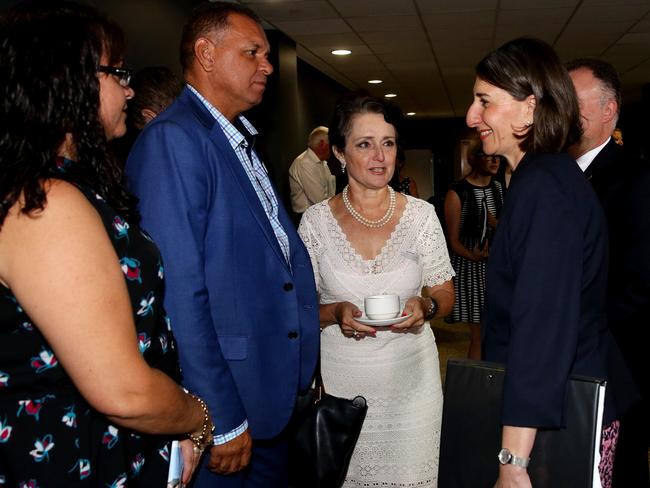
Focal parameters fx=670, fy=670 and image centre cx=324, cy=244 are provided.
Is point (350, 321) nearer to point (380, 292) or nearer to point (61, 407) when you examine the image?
point (380, 292)

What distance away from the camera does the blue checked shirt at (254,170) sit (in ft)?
5.91

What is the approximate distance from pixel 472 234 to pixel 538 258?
3.08 meters

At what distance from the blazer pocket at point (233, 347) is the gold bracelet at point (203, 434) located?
0.22m

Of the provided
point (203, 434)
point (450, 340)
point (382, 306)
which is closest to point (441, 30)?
point (450, 340)

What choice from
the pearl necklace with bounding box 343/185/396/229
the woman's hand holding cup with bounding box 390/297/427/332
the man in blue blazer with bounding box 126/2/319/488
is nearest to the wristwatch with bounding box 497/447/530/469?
the man in blue blazer with bounding box 126/2/319/488

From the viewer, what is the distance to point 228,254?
1.62 meters

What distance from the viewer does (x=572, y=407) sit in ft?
4.57

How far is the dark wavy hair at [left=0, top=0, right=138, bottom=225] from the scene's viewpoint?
1082mm

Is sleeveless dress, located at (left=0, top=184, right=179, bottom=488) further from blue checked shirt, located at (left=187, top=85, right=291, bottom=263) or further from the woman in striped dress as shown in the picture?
the woman in striped dress

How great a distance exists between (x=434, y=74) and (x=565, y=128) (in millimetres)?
9159

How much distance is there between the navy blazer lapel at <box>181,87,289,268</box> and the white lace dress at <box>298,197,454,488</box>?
72 cm

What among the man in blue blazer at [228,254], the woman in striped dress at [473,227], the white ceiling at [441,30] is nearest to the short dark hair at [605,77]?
the man in blue blazer at [228,254]

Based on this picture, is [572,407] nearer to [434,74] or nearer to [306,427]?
[306,427]

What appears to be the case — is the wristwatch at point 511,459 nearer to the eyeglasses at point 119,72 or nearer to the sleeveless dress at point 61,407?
the sleeveless dress at point 61,407
